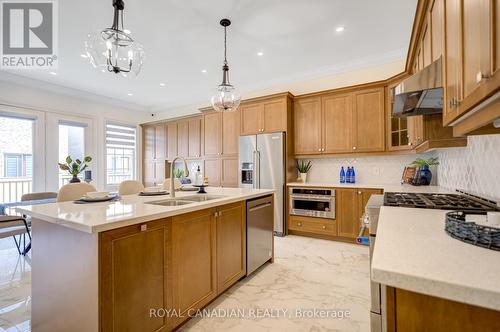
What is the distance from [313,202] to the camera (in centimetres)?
373

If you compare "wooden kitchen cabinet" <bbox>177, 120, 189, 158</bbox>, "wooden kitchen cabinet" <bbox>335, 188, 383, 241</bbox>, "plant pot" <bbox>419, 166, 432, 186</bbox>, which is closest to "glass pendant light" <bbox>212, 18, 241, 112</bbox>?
"wooden kitchen cabinet" <bbox>335, 188, 383, 241</bbox>

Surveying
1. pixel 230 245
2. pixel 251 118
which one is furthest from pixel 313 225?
pixel 251 118

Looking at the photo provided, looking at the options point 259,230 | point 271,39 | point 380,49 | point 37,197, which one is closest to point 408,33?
point 380,49

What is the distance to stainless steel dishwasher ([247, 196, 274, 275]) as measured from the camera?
244 cm

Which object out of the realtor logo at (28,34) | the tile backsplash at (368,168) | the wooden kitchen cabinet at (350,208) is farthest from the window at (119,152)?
the wooden kitchen cabinet at (350,208)

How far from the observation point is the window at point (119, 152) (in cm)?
576

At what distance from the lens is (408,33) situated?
117 inches

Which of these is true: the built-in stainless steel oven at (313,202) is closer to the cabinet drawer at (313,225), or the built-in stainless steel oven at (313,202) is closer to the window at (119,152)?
the cabinet drawer at (313,225)

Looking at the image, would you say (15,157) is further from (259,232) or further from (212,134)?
(259,232)

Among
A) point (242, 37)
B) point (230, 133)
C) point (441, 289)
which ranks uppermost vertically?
point (242, 37)

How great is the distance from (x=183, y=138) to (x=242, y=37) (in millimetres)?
3212

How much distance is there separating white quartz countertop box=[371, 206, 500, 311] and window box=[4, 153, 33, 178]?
5.97m

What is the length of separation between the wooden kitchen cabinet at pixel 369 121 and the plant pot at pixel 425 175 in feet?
1.96

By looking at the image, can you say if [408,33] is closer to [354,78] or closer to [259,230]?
[354,78]
